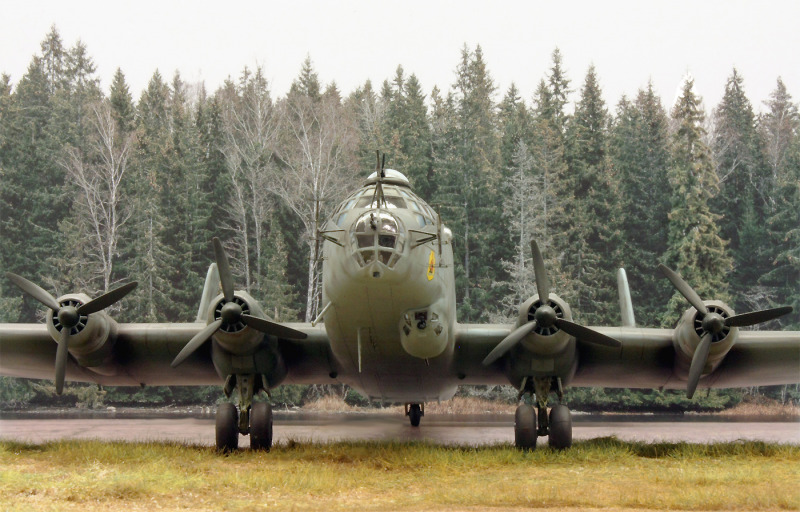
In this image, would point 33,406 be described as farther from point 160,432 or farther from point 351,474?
point 351,474

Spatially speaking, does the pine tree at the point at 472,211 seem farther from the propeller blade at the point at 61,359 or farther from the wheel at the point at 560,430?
the propeller blade at the point at 61,359

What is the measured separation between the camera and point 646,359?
15.0 m

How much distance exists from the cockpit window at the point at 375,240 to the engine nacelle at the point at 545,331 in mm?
3331

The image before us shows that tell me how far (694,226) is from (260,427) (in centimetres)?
2738

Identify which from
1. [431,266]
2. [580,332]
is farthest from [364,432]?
[431,266]

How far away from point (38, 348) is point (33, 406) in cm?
2259

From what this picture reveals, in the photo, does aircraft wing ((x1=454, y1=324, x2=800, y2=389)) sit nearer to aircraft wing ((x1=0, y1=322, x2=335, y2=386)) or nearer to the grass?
the grass

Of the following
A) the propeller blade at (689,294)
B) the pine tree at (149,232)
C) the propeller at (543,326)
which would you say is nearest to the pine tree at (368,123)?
the pine tree at (149,232)

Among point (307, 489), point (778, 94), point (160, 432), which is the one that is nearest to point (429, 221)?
point (307, 489)

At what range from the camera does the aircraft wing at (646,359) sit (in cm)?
1422

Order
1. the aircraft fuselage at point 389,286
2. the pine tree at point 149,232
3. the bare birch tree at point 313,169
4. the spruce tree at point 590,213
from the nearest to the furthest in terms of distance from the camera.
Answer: the aircraft fuselage at point 389,286
the bare birch tree at point 313,169
the pine tree at point 149,232
the spruce tree at point 590,213

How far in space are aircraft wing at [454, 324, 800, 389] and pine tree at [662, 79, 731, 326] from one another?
1830 cm

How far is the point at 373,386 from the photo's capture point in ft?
48.0

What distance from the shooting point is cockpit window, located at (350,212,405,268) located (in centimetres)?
1089
